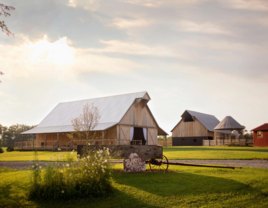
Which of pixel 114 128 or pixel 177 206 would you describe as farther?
pixel 114 128

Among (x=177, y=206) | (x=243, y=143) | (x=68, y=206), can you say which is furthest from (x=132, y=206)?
(x=243, y=143)

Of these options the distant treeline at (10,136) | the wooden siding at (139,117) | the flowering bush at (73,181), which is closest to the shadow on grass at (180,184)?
the flowering bush at (73,181)

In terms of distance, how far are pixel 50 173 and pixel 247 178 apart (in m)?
6.30

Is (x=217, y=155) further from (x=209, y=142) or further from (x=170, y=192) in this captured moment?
(x=209, y=142)

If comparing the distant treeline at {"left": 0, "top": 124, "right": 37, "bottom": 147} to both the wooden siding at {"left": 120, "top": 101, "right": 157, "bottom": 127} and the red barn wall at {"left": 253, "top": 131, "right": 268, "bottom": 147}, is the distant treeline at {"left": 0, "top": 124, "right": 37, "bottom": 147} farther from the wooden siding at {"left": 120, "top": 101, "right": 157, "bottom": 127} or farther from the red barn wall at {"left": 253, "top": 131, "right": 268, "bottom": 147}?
the red barn wall at {"left": 253, "top": 131, "right": 268, "bottom": 147}

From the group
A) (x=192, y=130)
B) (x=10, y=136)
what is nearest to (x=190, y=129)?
(x=192, y=130)

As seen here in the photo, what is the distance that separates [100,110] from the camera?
36812mm

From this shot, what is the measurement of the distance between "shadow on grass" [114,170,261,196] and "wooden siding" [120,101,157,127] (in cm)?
2432

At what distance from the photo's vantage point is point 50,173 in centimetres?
689

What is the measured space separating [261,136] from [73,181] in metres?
41.0

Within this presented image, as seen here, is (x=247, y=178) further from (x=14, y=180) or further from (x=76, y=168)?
(x=14, y=180)

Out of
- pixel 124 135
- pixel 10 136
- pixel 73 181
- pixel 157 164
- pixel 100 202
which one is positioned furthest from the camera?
pixel 10 136

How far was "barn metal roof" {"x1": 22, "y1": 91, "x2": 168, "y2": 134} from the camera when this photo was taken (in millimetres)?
33719

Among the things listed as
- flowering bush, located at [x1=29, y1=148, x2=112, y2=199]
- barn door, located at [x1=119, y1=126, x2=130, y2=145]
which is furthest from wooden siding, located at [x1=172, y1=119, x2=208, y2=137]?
flowering bush, located at [x1=29, y1=148, x2=112, y2=199]
